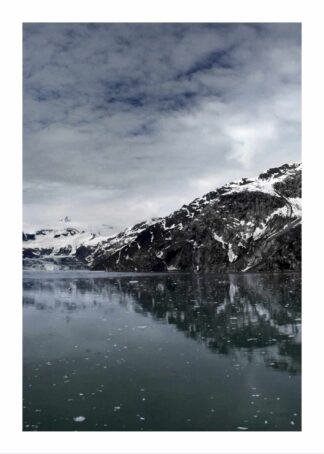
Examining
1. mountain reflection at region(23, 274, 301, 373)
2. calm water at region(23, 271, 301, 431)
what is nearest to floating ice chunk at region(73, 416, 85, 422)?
calm water at region(23, 271, 301, 431)

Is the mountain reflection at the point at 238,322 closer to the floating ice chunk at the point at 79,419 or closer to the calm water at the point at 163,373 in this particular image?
the calm water at the point at 163,373

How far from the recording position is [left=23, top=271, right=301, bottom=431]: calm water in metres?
13.2

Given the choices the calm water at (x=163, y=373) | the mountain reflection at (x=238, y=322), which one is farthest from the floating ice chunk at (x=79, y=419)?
the mountain reflection at (x=238, y=322)

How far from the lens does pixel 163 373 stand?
682 inches

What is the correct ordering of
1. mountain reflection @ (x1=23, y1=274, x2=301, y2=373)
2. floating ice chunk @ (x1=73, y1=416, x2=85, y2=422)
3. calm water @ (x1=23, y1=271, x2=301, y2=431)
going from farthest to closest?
mountain reflection @ (x1=23, y1=274, x2=301, y2=373)
calm water @ (x1=23, y1=271, x2=301, y2=431)
floating ice chunk @ (x1=73, y1=416, x2=85, y2=422)

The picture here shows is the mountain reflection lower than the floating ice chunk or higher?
lower

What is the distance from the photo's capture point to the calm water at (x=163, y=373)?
1320 cm

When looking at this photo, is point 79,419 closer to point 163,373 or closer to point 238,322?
point 163,373

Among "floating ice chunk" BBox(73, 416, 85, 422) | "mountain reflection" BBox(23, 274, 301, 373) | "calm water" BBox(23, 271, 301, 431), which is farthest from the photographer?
"mountain reflection" BBox(23, 274, 301, 373)

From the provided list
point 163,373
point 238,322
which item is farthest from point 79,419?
point 238,322

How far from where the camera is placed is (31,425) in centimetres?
1310

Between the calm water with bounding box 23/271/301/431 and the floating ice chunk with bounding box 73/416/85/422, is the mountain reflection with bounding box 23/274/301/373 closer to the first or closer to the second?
the calm water with bounding box 23/271/301/431
